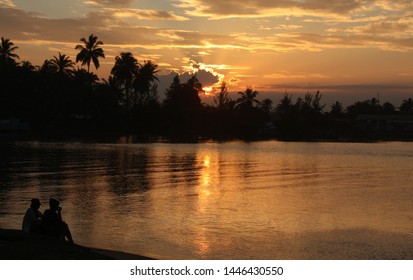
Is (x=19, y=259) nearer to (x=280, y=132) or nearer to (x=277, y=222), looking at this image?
(x=277, y=222)

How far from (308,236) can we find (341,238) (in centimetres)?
126

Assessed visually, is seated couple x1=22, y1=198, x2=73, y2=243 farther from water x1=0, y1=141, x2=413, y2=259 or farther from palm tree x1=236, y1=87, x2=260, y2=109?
palm tree x1=236, y1=87, x2=260, y2=109

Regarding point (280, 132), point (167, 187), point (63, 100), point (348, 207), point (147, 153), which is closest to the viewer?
point (348, 207)

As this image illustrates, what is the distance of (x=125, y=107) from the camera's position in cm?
12131

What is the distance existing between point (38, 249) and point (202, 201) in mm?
15379

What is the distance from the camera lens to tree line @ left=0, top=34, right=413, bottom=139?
330 ft

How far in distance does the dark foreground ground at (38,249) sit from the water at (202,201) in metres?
Answer: 2.97

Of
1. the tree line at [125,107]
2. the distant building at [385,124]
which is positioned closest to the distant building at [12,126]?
the tree line at [125,107]

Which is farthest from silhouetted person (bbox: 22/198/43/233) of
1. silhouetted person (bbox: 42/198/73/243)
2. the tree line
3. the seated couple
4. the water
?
the tree line

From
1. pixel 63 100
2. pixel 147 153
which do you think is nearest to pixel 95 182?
pixel 147 153

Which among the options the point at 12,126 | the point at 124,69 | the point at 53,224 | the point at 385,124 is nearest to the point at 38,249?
the point at 53,224

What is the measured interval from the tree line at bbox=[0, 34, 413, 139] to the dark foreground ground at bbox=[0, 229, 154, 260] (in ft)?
278
